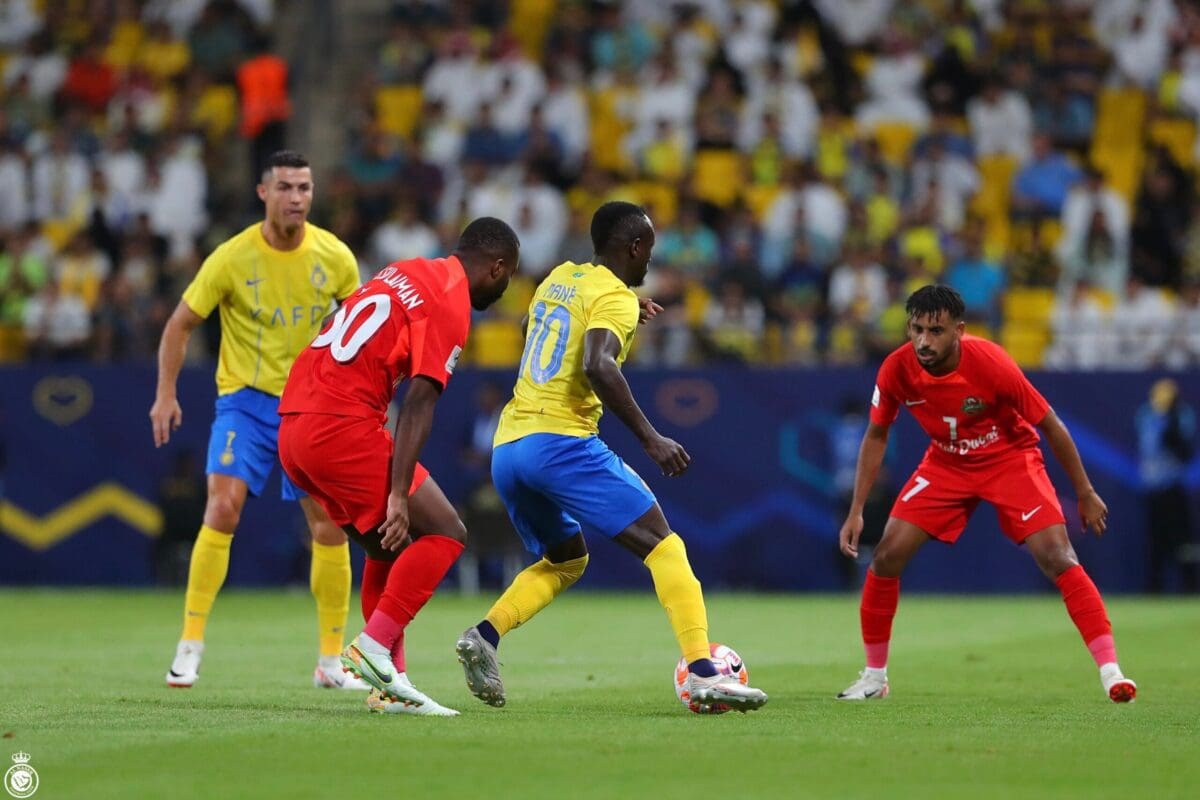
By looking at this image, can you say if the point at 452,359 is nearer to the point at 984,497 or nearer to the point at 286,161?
the point at 286,161

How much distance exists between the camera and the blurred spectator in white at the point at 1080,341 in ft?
66.6

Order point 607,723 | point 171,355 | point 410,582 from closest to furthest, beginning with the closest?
1. point 607,723
2. point 410,582
3. point 171,355

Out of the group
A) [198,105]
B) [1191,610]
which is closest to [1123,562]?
[1191,610]

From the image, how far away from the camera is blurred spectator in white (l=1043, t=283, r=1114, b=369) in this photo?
20297 mm

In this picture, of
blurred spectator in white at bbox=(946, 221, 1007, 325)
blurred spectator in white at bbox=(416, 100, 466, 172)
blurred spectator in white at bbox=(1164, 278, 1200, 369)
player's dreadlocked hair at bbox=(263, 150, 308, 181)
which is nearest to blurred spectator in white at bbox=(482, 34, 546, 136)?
blurred spectator in white at bbox=(416, 100, 466, 172)

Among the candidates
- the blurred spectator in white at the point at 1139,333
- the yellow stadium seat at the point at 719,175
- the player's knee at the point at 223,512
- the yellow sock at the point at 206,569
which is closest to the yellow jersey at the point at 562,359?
the player's knee at the point at 223,512

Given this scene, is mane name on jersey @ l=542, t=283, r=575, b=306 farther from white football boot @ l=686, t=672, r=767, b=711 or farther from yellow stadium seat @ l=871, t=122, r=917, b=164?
yellow stadium seat @ l=871, t=122, r=917, b=164

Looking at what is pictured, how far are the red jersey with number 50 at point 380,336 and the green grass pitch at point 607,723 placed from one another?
149 centimetres

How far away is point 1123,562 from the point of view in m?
20.6

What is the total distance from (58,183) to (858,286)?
10260mm

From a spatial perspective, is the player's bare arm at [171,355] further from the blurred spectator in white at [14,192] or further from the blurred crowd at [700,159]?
the blurred spectator in white at [14,192]

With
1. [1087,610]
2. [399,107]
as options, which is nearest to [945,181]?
[399,107]

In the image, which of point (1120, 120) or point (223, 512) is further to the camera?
point (1120, 120)

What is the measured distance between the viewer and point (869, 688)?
1009 cm
